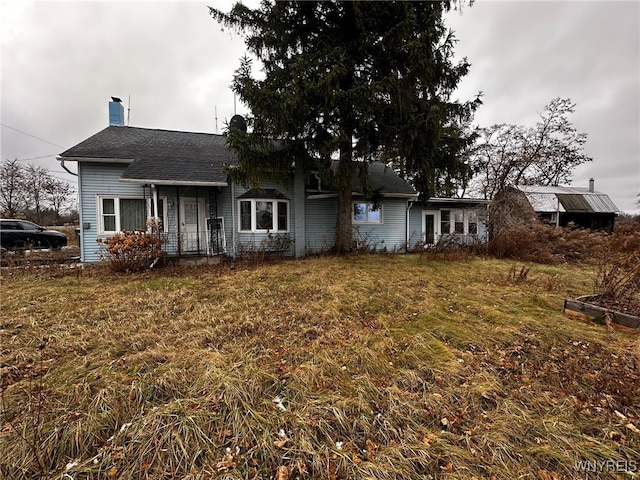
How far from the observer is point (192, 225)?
1102 centimetres

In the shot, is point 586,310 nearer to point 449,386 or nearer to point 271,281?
point 449,386

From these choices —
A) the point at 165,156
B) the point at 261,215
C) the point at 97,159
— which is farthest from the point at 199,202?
the point at 97,159

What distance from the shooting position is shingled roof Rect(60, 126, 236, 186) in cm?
922

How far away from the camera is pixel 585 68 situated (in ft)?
42.5

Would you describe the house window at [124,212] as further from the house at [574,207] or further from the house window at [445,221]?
the house at [574,207]

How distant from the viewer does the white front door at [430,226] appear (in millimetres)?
14961

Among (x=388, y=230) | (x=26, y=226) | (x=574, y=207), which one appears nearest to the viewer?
(x=26, y=226)

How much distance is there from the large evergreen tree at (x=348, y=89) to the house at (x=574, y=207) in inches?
572

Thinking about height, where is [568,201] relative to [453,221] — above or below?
above

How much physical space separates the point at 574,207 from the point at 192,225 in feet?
84.3

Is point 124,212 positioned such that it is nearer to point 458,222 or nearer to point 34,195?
point 458,222

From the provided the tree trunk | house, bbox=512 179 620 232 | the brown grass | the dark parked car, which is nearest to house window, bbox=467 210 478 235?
house, bbox=512 179 620 232

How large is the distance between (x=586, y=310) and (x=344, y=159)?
688cm

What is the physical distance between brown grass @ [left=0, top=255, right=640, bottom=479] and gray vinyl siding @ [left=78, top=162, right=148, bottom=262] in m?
5.89
